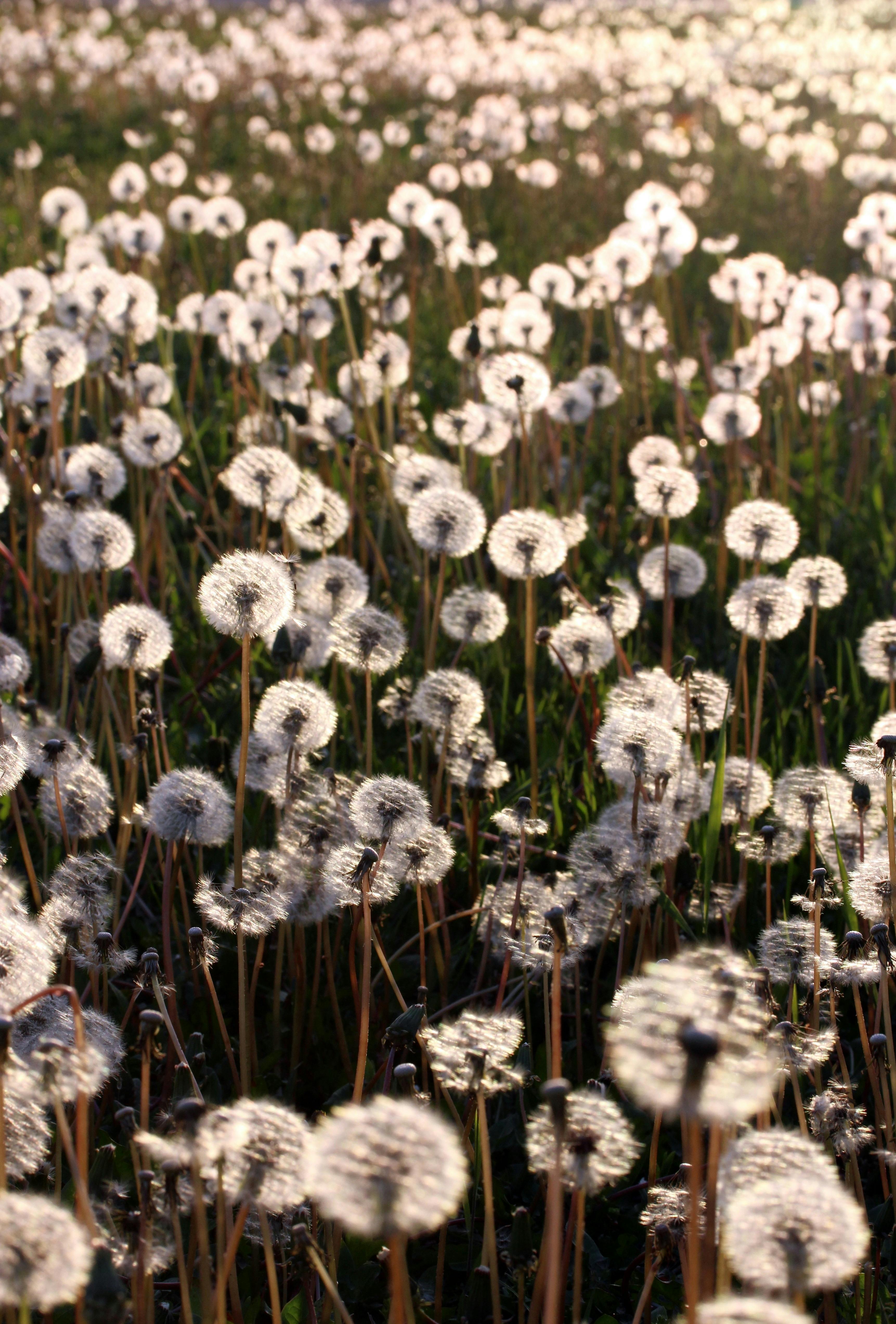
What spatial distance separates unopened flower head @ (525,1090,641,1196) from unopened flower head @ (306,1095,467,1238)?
1.35 ft

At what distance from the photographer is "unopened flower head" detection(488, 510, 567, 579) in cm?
297

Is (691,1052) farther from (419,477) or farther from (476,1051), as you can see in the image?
(419,477)

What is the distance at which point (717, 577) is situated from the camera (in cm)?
418

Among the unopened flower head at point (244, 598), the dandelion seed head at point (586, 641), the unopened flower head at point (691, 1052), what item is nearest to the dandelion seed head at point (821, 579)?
the dandelion seed head at point (586, 641)

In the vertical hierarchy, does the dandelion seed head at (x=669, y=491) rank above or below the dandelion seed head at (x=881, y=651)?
above

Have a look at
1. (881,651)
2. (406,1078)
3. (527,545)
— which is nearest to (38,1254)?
(406,1078)

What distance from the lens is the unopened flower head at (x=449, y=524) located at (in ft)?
9.96

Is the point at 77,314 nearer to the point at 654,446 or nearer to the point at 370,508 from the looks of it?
the point at 370,508

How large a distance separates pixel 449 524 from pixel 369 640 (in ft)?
1.28

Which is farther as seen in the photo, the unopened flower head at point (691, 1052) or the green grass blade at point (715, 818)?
the green grass blade at point (715, 818)

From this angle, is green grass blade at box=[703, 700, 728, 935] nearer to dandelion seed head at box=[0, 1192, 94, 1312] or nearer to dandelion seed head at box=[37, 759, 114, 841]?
dandelion seed head at box=[37, 759, 114, 841]

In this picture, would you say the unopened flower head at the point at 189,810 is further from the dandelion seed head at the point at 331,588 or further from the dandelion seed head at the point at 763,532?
the dandelion seed head at the point at 763,532

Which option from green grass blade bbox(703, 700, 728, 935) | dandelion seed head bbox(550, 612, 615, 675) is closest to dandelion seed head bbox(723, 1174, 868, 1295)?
green grass blade bbox(703, 700, 728, 935)

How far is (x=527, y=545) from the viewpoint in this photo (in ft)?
9.74
